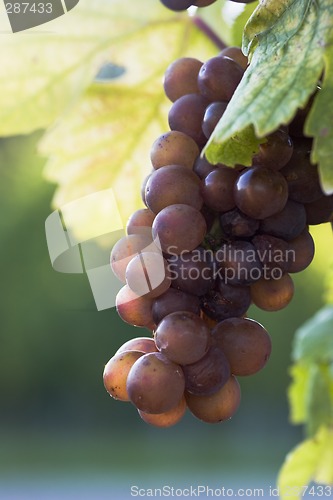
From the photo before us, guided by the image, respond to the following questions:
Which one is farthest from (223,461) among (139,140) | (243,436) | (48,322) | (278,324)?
(139,140)

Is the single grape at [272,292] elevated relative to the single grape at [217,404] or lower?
elevated

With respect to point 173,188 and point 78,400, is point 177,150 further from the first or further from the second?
point 78,400

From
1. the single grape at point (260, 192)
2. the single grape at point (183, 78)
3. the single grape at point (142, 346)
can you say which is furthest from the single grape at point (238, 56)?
the single grape at point (142, 346)

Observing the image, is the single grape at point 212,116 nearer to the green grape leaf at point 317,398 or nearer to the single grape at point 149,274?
the single grape at point 149,274

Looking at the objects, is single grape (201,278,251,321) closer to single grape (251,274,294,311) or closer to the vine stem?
single grape (251,274,294,311)

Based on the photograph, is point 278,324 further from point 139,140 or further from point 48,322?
point 139,140

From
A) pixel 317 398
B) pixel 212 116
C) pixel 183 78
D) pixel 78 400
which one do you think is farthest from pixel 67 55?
pixel 78 400
